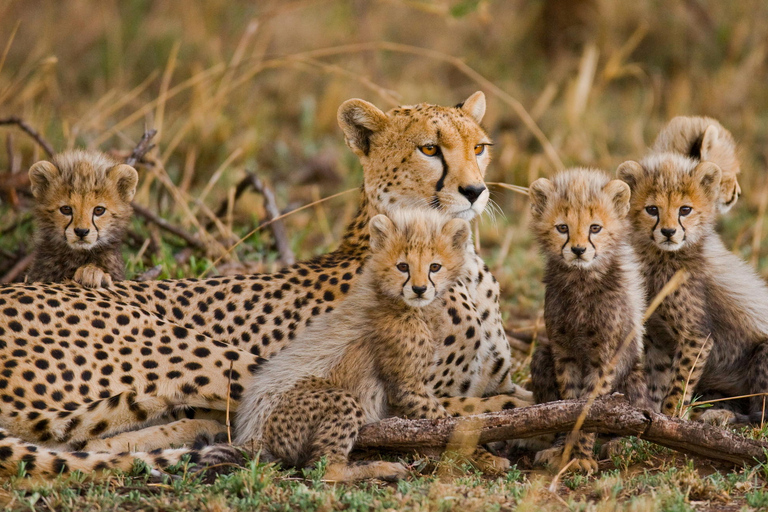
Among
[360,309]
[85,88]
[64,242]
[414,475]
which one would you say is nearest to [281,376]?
[360,309]

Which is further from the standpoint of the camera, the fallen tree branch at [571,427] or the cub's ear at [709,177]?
the cub's ear at [709,177]

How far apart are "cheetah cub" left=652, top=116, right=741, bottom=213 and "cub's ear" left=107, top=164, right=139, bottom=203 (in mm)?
2593

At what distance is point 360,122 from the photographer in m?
4.49

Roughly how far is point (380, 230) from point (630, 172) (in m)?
1.14

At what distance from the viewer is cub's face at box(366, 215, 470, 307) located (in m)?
3.76

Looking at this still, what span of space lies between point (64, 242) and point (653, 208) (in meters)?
2.71

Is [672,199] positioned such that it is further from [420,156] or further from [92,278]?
[92,278]

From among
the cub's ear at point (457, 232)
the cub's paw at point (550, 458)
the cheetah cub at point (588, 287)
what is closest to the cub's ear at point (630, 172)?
the cheetah cub at point (588, 287)

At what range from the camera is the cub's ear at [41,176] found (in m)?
4.42

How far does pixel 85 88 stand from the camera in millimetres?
11102

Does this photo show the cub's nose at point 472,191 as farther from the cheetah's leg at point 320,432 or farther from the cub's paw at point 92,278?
the cub's paw at point 92,278

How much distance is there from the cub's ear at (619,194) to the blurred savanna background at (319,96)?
184cm

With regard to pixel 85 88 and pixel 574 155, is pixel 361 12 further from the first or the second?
pixel 574 155

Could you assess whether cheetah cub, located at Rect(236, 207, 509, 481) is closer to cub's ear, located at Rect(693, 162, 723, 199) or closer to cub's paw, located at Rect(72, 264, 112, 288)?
cub's paw, located at Rect(72, 264, 112, 288)
